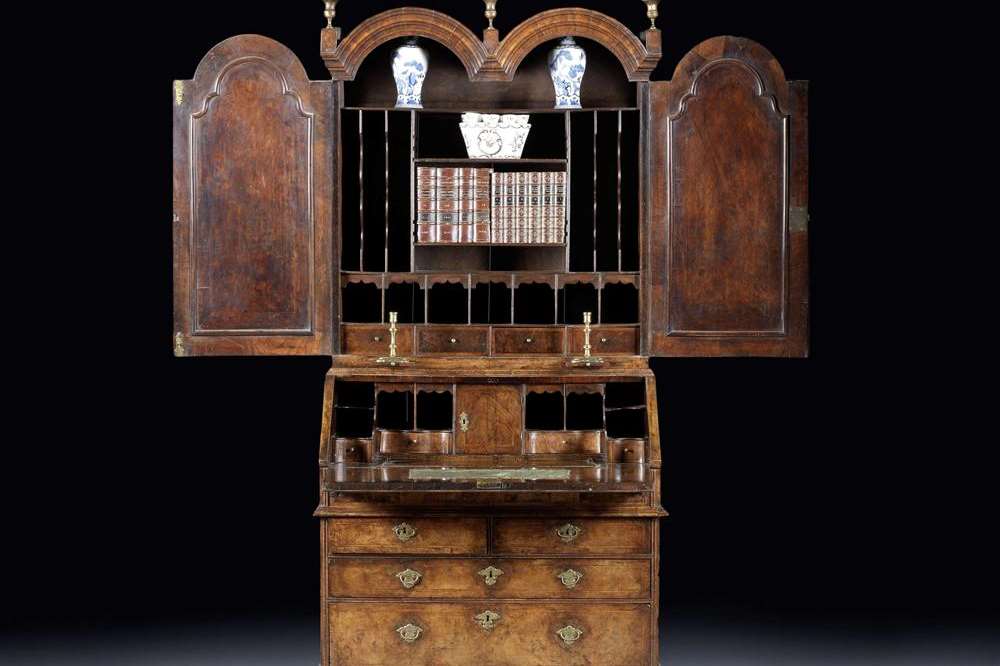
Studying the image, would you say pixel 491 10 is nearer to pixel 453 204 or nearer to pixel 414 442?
pixel 453 204

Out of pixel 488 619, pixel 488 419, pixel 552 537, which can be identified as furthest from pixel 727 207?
pixel 488 619

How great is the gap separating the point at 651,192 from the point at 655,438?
3.45 feet

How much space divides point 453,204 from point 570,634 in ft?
6.22

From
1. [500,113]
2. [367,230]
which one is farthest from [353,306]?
[500,113]

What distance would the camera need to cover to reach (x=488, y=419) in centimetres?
827

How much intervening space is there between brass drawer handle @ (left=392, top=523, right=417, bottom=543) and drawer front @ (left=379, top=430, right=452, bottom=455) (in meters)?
0.42

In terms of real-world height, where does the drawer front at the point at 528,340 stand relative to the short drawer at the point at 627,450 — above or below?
above

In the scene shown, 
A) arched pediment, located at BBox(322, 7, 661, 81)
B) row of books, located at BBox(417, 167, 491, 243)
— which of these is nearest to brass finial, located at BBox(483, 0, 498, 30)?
arched pediment, located at BBox(322, 7, 661, 81)

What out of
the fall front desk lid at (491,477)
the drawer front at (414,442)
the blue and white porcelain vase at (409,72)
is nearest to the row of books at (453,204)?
the blue and white porcelain vase at (409,72)

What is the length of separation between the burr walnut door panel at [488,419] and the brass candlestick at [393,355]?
11.0 inches

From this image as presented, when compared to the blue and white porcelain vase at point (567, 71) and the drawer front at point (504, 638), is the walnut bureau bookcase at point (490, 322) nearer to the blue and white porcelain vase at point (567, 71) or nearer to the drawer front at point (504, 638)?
the drawer front at point (504, 638)

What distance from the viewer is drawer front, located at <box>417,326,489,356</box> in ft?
27.4

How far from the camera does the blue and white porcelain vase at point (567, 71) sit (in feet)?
27.5
